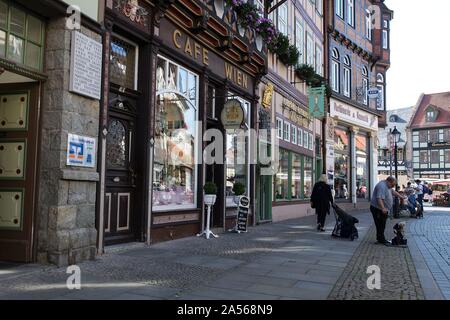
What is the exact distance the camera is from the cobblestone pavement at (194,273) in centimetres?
544

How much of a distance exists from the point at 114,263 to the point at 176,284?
1.43 metres

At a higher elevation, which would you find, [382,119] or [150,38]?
[382,119]

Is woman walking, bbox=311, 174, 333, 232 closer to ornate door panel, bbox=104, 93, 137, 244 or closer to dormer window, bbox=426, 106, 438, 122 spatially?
ornate door panel, bbox=104, 93, 137, 244

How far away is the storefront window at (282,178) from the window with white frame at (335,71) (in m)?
7.99

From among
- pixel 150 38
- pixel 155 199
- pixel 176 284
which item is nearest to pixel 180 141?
pixel 155 199

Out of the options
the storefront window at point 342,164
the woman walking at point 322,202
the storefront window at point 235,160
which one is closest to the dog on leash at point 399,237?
the woman walking at point 322,202

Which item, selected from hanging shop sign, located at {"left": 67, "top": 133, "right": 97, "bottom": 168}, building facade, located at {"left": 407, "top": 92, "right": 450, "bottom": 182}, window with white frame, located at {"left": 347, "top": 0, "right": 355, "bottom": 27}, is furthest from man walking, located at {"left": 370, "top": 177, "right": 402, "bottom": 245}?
building facade, located at {"left": 407, "top": 92, "right": 450, "bottom": 182}

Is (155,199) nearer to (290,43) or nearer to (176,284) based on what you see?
(176,284)

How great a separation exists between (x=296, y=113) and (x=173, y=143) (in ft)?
31.8

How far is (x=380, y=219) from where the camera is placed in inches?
436

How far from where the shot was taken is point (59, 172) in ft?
21.6

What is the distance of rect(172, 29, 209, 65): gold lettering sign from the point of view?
10.1 meters

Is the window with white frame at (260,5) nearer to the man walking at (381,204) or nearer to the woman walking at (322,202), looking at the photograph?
the woman walking at (322,202)

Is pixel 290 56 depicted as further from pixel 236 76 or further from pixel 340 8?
pixel 340 8
